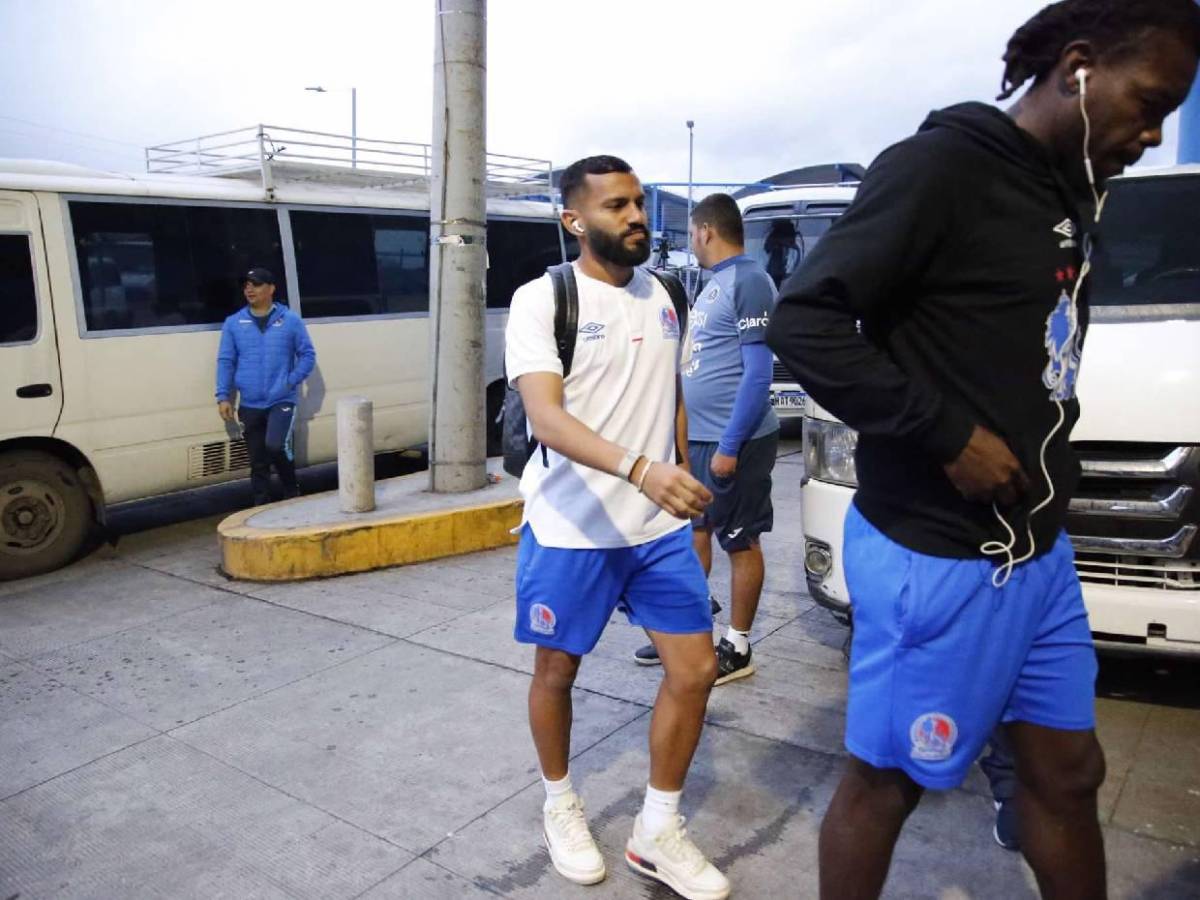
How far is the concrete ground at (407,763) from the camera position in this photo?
2891mm

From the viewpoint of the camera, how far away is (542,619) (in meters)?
2.72

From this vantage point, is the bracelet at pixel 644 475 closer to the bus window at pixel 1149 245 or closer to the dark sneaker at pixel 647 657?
the dark sneaker at pixel 647 657

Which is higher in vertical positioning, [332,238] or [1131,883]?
[332,238]

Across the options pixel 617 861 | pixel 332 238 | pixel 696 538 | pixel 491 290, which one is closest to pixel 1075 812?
pixel 617 861

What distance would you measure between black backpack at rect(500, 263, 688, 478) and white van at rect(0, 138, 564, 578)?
4363mm

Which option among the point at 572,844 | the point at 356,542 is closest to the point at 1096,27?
the point at 572,844

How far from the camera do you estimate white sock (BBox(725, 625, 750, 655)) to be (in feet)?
13.9

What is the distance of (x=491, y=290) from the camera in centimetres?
955

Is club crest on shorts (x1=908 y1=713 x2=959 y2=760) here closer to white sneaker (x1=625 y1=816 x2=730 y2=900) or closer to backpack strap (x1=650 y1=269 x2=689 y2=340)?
white sneaker (x1=625 y1=816 x2=730 y2=900)

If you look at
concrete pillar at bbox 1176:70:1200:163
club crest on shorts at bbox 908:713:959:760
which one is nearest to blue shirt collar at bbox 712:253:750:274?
club crest on shorts at bbox 908:713:959:760

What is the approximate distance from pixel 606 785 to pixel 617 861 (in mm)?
456

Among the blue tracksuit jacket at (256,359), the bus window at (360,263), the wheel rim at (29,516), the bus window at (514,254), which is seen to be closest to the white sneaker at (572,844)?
the wheel rim at (29,516)

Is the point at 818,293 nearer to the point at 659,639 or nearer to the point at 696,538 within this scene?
the point at 659,639

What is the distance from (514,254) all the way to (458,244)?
10.7 ft
